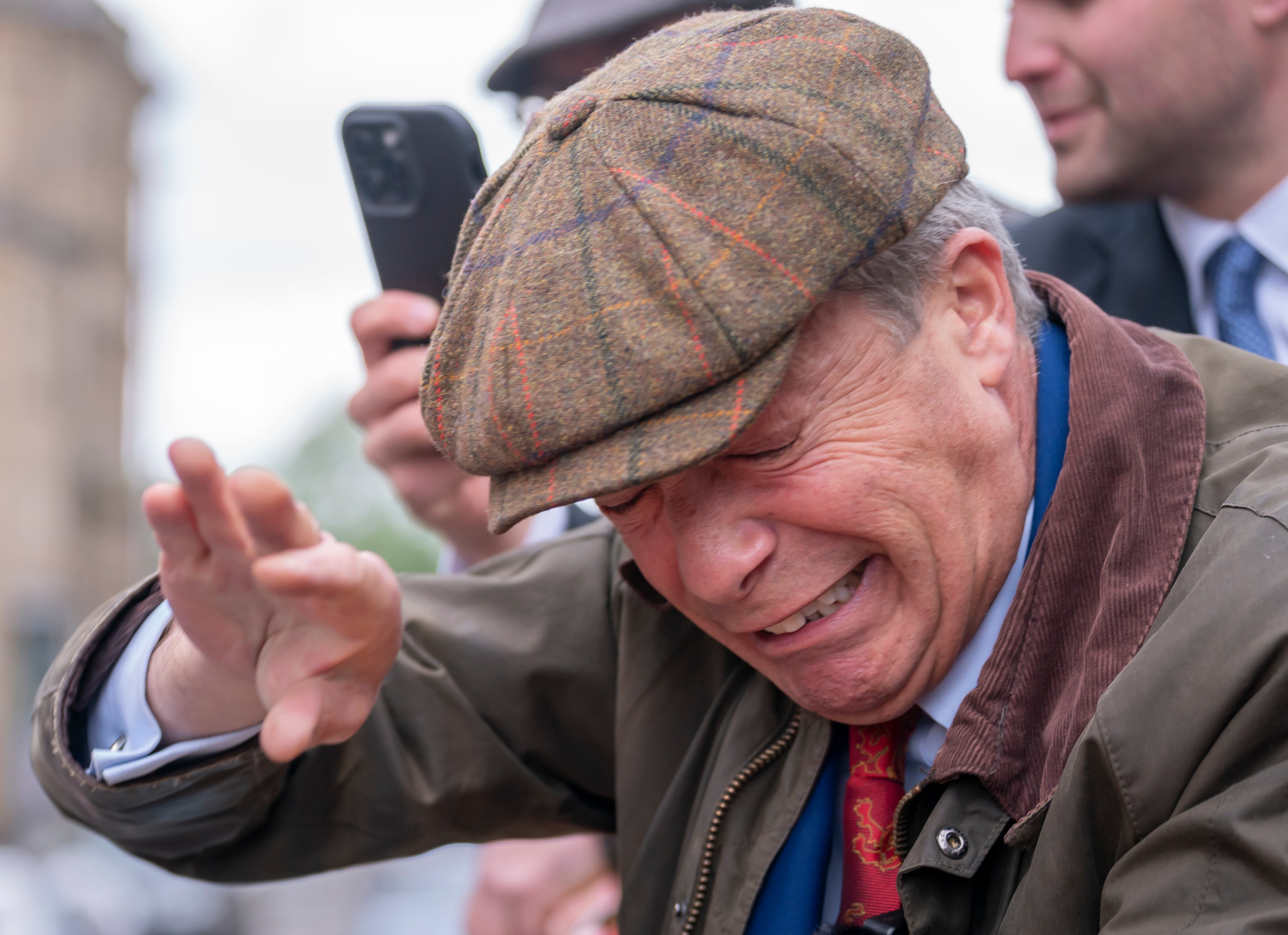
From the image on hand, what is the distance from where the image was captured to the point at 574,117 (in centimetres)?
156

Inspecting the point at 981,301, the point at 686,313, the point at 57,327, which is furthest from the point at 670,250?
the point at 57,327

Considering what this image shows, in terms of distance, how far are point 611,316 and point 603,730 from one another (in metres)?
1.01

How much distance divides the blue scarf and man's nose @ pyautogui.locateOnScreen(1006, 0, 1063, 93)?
1107 millimetres

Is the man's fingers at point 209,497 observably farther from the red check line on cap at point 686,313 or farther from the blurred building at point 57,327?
the blurred building at point 57,327

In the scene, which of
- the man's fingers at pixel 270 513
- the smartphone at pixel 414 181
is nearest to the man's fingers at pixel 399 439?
the smartphone at pixel 414 181

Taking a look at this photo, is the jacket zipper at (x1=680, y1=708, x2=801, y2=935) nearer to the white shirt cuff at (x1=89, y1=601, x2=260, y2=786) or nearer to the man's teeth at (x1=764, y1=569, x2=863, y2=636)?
the man's teeth at (x1=764, y1=569, x2=863, y2=636)

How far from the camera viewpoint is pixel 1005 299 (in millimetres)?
1749

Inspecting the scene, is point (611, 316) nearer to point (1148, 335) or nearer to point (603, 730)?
point (1148, 335)

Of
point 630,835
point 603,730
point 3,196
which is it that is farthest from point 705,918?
Result: point 3,196

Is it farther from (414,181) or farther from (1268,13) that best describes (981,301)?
(1268,13)

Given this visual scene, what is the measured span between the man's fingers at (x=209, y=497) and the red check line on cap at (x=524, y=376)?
14.2 inches

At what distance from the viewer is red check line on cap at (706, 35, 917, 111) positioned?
1.59m

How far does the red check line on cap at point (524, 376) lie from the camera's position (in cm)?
148

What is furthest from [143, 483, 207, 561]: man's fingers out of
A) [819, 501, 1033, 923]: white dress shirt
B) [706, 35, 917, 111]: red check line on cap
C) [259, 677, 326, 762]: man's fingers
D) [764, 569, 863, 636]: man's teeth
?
[819, 501, 1033, 923]: white dress shirt
